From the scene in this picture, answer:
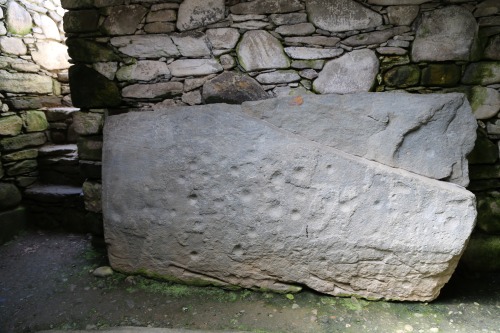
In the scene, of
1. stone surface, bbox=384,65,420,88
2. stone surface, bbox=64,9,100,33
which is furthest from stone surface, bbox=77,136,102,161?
stone surface, bbox=384,65,420,88

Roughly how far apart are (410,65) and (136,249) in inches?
76.1

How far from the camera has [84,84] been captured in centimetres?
213

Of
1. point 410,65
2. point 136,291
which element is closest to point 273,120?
point 410,65

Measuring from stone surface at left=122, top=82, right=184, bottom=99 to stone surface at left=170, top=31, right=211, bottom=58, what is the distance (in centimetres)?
20

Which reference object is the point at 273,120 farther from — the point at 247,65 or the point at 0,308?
the point at 0,308

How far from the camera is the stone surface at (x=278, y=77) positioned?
195 centimetres

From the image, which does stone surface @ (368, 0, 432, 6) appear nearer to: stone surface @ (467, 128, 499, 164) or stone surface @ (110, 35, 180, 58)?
stone surface @ (467, 128, 499, 164)

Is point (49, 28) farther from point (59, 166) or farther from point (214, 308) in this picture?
point (214, 308)

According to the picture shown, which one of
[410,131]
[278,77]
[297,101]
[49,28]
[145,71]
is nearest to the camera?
[410,131]

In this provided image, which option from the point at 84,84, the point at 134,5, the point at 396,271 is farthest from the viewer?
the point at 84,84

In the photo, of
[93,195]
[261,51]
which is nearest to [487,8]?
[261,51]

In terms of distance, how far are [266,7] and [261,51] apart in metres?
0.24

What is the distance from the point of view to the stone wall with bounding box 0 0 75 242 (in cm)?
271

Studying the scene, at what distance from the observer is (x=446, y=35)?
1.82 meters
